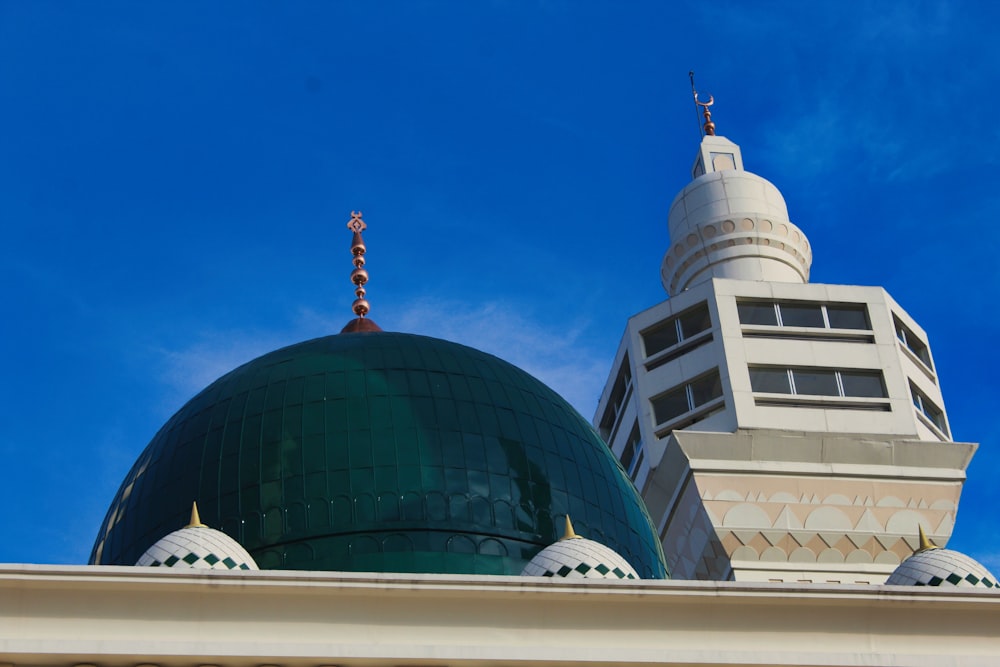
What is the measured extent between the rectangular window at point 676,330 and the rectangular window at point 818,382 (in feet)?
5.95

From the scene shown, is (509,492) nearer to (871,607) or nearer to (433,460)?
(433,460)

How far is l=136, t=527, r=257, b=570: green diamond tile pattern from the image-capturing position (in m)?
17.9

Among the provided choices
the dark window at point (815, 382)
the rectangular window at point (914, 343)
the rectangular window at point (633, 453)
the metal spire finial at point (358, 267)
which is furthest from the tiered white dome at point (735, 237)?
the metal spire finial at point (358, 267)

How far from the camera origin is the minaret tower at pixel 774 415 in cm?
3866

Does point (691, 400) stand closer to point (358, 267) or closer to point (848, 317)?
point (848, 317)

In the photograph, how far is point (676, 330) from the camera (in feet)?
138

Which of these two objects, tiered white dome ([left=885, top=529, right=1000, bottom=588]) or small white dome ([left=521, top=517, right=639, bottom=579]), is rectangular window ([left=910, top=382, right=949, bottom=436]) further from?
small white dome ([left=521, top=517, right=639, bottom=579])

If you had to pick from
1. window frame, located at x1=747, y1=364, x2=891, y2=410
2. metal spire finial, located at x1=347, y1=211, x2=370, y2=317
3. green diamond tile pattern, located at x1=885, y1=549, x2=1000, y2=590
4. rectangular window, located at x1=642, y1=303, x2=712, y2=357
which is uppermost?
rectangular window, located at x1=642, y1=303, x2=712, y2=357

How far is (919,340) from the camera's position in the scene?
141ft

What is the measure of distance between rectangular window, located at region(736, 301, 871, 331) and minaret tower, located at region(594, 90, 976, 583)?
3 centimetres

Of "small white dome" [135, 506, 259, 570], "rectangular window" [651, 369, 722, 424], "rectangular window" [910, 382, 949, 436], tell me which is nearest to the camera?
"small white dome" [135, 506, 259, 570]

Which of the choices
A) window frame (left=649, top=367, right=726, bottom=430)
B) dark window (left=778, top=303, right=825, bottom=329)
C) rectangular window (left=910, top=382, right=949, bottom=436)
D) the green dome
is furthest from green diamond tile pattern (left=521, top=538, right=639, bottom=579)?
rectangular window (left=910, top=382, right=949, bottom=436)

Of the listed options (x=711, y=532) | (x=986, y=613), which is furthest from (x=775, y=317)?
(x=986, y=613)

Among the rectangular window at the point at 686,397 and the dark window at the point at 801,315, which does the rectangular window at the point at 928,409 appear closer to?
the dark window at the point at 801,315
